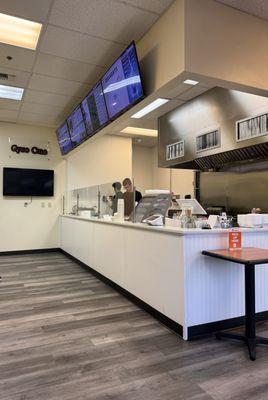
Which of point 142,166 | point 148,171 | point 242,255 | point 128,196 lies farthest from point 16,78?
point 148,171

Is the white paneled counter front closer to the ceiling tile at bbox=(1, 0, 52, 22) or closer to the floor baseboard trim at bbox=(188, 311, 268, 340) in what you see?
the floor baseboard trim at bbox=(188, 311, 268, 340)

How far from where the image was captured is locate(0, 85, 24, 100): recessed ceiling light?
4.79m

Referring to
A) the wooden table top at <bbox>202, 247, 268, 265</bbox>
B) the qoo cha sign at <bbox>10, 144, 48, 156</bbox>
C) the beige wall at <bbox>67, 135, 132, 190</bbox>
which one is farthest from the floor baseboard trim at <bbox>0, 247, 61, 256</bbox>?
the wooden table top at <bbox>202, 247, 268, 265</bbox>

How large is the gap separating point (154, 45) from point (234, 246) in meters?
2.14

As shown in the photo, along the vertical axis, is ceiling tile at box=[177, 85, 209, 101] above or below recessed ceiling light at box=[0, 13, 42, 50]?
below

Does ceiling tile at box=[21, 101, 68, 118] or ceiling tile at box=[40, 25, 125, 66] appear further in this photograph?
ceiling tile at box=[21, 101, 68, 118]

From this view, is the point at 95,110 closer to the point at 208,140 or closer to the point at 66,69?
the point at 66,69

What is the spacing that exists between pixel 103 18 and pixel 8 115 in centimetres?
400

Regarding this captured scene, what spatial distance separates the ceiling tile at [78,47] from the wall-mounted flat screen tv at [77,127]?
1.22 meters

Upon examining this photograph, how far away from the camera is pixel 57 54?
3.64 m

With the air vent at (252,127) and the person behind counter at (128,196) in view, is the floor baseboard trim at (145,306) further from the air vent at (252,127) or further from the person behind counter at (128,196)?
the air vent at (252,127)

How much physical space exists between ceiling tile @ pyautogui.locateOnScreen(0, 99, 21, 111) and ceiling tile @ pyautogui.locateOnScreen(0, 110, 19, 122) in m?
0.19

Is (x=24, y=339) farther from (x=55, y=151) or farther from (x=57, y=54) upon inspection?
(x=55, y=151)

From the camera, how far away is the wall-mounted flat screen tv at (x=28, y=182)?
6.73 m
